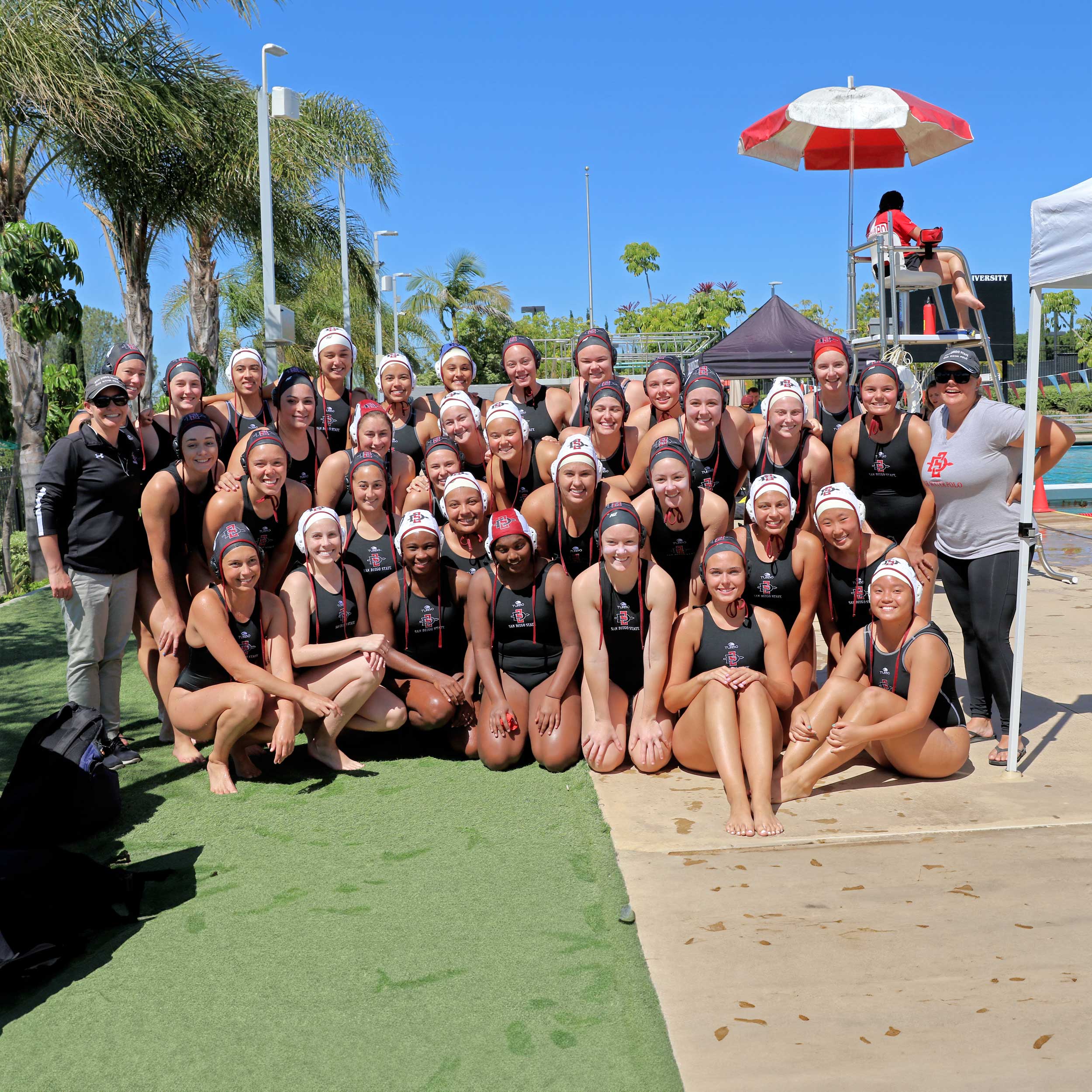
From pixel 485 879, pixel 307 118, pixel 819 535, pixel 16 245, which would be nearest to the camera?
pixel 485 879

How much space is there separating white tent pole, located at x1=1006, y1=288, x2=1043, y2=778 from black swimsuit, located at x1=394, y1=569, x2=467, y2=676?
111 inches

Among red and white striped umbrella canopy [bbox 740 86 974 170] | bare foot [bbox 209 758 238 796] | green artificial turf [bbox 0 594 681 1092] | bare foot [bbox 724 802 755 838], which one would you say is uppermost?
red and white striped umbrella canopy [bbox 740 86 974 170]

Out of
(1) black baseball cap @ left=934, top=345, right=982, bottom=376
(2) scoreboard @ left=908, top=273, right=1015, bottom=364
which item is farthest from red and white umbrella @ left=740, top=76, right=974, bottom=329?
(2) scoreboard @ left=908, top=273, right=1015, bottom=364

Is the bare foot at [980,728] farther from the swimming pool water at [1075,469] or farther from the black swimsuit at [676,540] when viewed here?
the swimming pool water at [1075,469]

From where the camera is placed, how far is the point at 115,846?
4.49 meters

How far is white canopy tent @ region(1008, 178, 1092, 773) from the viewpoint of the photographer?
4578 mm

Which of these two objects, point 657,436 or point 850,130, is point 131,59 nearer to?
point 850,130

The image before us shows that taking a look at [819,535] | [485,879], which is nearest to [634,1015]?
[485,879]

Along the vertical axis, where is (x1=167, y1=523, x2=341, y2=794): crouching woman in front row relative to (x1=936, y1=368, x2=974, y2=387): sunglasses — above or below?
below

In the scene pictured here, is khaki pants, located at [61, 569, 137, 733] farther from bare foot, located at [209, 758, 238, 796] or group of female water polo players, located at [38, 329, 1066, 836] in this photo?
bare foot, located at [209, 758, 238, 796]

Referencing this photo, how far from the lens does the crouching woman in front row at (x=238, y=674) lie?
5.01m

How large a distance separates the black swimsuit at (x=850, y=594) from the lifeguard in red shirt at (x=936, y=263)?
4.69 m

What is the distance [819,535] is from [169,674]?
3.59 meters

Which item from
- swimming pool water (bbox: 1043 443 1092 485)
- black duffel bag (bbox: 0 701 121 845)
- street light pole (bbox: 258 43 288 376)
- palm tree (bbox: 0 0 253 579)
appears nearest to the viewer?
black duffel bag (bbox: 0 701 121 845)
